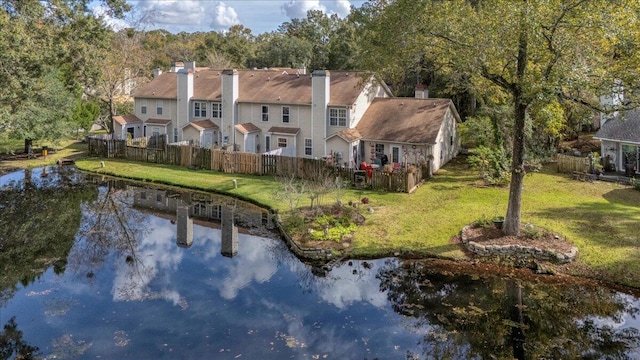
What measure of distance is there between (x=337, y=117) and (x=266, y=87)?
23.7ft

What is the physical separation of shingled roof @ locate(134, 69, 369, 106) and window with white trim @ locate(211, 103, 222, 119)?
0.50m

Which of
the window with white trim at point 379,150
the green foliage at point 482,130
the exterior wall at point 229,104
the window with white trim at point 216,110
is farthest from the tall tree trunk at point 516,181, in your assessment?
the window with white trim at point 216,110

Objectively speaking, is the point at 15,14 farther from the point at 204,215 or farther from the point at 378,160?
the point at 378,160

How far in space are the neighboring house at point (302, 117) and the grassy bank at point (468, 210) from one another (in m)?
3.59

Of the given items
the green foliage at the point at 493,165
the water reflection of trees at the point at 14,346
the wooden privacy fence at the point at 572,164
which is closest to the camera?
the water reflection of trees at the point at 14,346

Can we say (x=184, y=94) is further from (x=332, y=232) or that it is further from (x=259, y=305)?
(x=259, y=305)

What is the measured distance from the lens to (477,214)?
22.6m

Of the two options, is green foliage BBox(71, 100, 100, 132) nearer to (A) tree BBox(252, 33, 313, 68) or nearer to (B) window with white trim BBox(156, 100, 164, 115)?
(B) window with white trim BBox(156, 100, 164, 115)

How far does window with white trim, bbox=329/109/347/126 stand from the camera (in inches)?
1315

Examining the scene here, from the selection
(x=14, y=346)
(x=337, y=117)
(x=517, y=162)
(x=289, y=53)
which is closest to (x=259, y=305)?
(x=14, y=346)

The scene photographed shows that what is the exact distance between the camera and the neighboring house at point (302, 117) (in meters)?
32.0

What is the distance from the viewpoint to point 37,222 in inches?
906

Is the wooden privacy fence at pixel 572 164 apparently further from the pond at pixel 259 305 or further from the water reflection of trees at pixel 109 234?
the water reflection of trees at pixel 109 234

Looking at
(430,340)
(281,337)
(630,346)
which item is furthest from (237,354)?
(630,346)
